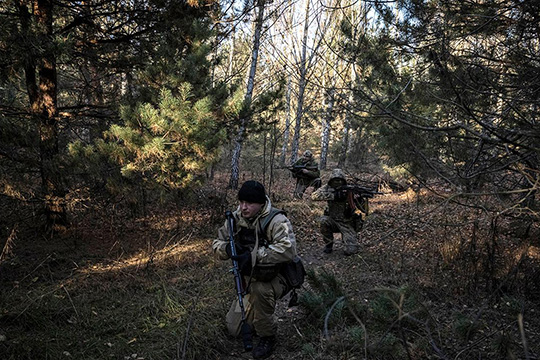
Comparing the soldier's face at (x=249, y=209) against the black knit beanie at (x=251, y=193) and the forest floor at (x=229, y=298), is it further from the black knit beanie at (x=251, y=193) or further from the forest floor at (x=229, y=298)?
the forest floor at (x=229, y=298)

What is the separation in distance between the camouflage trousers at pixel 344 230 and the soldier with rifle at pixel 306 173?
3931mm

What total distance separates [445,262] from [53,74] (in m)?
7.11

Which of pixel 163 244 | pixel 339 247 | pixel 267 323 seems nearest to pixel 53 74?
pixel 163 244

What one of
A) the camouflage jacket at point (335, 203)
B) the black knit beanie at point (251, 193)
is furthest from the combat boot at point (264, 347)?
the camouflage jacket at point (335, 203)

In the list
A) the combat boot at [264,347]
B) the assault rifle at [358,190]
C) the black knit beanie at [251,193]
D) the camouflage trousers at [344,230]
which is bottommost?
the combat boot at [264,347]

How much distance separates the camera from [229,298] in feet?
14.0

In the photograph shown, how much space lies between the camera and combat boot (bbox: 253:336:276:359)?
3195mm

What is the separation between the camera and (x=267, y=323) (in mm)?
3264

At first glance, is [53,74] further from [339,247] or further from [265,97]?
[339,247]

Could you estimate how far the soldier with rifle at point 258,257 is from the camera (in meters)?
3.17

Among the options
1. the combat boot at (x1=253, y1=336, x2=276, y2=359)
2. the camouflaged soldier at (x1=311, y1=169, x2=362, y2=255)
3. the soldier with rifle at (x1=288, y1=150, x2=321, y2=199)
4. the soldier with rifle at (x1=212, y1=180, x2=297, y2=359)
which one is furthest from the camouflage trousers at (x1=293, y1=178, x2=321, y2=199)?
the combat boot at (x1=253, y1=336, x2=276, y2=359)

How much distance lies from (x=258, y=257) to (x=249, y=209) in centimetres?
48

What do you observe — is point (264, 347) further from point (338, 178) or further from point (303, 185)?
point (303, 185)

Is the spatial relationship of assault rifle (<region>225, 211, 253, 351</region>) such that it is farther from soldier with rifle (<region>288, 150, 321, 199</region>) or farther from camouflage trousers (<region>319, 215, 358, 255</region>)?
soldier with rifle (<region>288, 150, 321, 199</region>)
